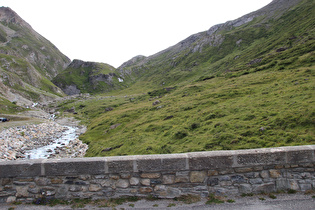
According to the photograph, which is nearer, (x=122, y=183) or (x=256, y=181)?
(x=256, y=181)

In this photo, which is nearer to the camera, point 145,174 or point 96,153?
point 145,174

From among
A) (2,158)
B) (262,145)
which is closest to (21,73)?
(2,158)

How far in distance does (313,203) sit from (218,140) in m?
12.4

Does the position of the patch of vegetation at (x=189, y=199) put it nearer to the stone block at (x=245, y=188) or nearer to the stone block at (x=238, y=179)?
the stone block at (x=238, y=179)

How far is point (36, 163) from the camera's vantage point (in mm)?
7375

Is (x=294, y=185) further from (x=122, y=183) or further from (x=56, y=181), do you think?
(x=56, y=181)

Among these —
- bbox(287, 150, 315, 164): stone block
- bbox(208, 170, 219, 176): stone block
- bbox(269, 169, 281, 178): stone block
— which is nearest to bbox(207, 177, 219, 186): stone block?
bbox(208, 170, 219, 176): stone block

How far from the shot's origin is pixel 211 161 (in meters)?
7.22

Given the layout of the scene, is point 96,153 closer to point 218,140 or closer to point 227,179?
point 218,140

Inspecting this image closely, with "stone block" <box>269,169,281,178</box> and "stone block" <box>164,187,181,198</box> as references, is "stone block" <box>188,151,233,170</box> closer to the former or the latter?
"stone block" <box>164,187,181,198</box>

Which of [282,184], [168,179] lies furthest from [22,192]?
[282,184]

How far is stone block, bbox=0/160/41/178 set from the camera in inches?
290

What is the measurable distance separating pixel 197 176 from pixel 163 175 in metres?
1.37

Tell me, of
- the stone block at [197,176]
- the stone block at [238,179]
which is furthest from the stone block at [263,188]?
the stone block at [197,176]
